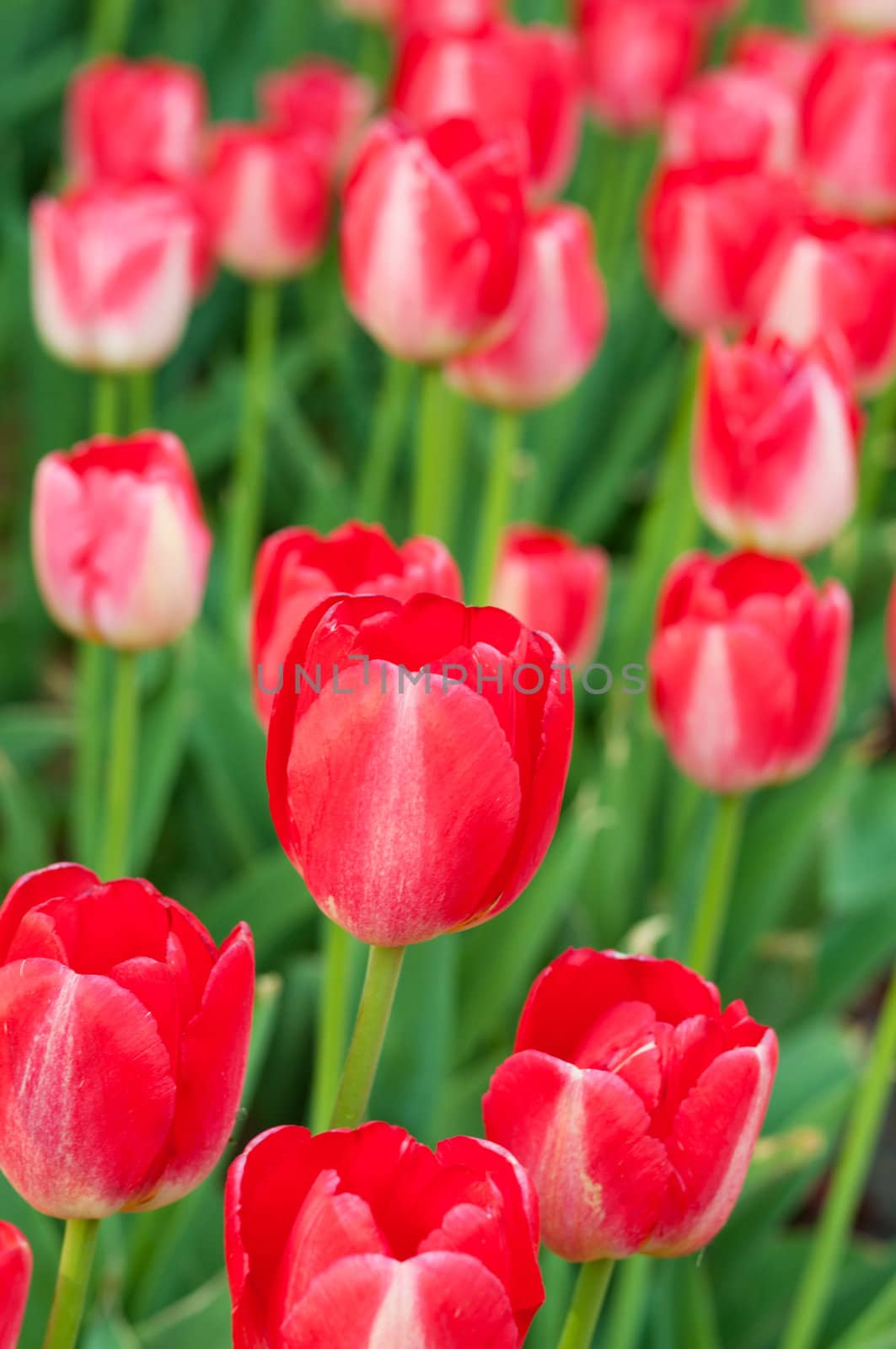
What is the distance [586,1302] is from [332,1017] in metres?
0.28

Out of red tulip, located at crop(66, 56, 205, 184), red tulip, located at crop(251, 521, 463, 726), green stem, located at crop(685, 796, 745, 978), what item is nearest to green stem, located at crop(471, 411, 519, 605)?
green stem, located at crop(685, 796, 745, 978)

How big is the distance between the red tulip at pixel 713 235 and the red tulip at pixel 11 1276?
856 mm

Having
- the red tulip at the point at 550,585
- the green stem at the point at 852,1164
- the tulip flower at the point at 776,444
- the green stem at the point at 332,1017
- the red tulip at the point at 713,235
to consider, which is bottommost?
the green stem at the point at 852,1164

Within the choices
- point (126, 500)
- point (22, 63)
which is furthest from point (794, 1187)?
point (22, 63)

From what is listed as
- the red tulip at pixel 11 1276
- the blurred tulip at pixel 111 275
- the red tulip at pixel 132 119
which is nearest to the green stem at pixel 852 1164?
the red tulip at pixel 11 1276

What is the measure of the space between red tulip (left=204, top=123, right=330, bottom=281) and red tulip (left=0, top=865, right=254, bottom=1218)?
0.96 meters

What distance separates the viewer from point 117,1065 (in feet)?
1.38

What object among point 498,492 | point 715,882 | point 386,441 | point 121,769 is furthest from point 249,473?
point 715,882

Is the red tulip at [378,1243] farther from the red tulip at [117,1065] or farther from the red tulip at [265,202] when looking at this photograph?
the red tulip at [265,202]

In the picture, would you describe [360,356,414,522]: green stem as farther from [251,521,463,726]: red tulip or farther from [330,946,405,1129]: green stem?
[330,946,405,1129]: green stem

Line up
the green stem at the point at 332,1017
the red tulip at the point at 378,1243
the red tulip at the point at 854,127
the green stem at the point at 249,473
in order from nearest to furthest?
the red tulip at the point at 378,1243 → the green stem at the point at 332,1017 → the red tulip at the point at 854,127 → the green stem at the point at 249,473

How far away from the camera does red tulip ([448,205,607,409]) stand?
98 centimetres

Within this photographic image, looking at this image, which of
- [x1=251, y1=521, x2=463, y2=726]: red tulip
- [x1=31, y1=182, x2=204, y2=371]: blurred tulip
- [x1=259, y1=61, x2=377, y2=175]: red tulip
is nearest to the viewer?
[x1=251, y1=521, x2=463, y2=726]: red tulip

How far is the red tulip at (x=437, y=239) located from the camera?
84 centimetres
